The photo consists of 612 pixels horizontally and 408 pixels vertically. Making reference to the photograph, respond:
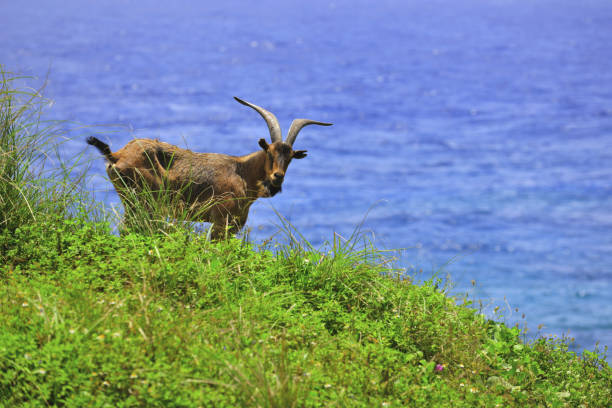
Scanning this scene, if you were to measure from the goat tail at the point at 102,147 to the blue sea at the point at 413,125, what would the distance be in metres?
0.26

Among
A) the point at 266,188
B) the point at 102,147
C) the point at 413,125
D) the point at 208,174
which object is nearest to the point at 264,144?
the point at 266,188

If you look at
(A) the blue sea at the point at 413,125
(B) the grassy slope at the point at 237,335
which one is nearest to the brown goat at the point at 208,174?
(A) the blue sea at the point at 413,125

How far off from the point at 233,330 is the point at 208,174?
9.13 ft

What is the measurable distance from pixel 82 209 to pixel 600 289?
2840cm

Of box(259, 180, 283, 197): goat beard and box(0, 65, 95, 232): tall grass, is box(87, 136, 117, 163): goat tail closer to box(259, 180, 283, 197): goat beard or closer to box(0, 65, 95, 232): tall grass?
box(0, 65, 95, 232): tall grass

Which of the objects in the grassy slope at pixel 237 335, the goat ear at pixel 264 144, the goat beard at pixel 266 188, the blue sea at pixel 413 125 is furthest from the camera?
the blue sea at pixel 413 125

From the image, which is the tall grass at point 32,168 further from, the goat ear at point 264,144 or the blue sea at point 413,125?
the goat ear at point 264,144

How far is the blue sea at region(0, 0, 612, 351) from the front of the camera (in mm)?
33312

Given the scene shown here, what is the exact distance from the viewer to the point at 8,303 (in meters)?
5.95

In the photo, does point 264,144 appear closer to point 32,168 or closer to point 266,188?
point 266,188

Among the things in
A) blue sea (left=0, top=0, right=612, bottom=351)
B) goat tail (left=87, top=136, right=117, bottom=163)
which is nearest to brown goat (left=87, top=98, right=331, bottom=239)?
goat tail (left=87, top=136, right=117, bottom=163)

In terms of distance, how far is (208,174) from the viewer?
8.12 m

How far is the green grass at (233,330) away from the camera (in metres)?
5.15

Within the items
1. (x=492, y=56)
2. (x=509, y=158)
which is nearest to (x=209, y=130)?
(x=509, y=158)
